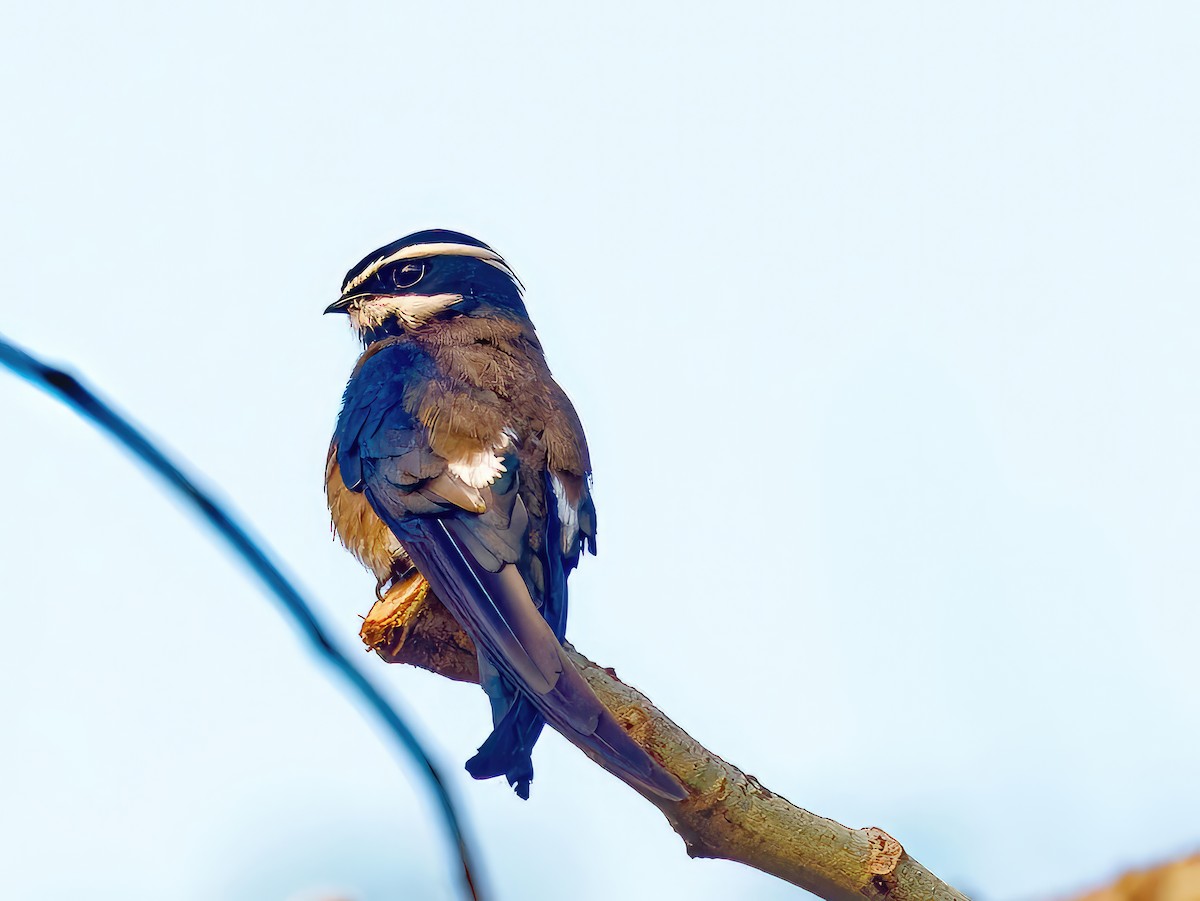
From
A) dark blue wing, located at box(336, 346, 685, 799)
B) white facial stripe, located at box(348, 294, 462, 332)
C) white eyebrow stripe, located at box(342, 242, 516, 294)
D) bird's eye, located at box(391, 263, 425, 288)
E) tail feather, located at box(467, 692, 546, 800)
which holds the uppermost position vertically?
white eyebrow stripe, located at box(342, 242, 516, 294)

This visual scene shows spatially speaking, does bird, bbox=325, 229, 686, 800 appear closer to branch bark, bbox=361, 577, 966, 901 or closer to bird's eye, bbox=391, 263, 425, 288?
bird's eye, bbox=391, 263, 425, 288

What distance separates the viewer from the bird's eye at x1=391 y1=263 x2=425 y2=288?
556 cm

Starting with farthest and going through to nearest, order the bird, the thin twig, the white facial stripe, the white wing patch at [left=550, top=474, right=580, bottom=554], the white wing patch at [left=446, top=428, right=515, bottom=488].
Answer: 1. the white facial stripe
2. the white wing patch at [left=550, top=474, right=580, bottom=554]
3. the white wing patch at [left=446, top=428, right=515, bottom=488]
4. the bird
5. the thin twig

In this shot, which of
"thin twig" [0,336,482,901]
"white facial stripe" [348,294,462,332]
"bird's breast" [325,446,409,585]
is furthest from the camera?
"white facial stripe" [348,294,462,332]

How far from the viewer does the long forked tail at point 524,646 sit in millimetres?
3197

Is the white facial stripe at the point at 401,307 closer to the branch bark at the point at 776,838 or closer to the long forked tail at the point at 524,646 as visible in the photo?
the long forked tail at the point at 524,646

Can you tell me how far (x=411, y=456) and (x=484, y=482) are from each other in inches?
12.1

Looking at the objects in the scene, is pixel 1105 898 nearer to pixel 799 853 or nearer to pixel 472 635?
pixel 799 853

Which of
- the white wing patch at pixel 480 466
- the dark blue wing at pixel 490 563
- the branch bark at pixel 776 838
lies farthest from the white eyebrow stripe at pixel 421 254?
the branch bark at pixel 776 838

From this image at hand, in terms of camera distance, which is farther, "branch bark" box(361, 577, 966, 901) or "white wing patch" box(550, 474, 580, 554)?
"white wing patch" box(550, 474, 580, 554)

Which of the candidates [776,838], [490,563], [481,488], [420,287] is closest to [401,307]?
[420,287]

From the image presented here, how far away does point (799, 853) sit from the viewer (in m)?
3.24

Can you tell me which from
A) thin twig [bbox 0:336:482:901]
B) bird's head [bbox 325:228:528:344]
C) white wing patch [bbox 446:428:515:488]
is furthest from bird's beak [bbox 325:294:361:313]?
thin twig [bbox 0:336:482:901]

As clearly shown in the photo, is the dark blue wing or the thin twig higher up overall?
the dark blue wing
